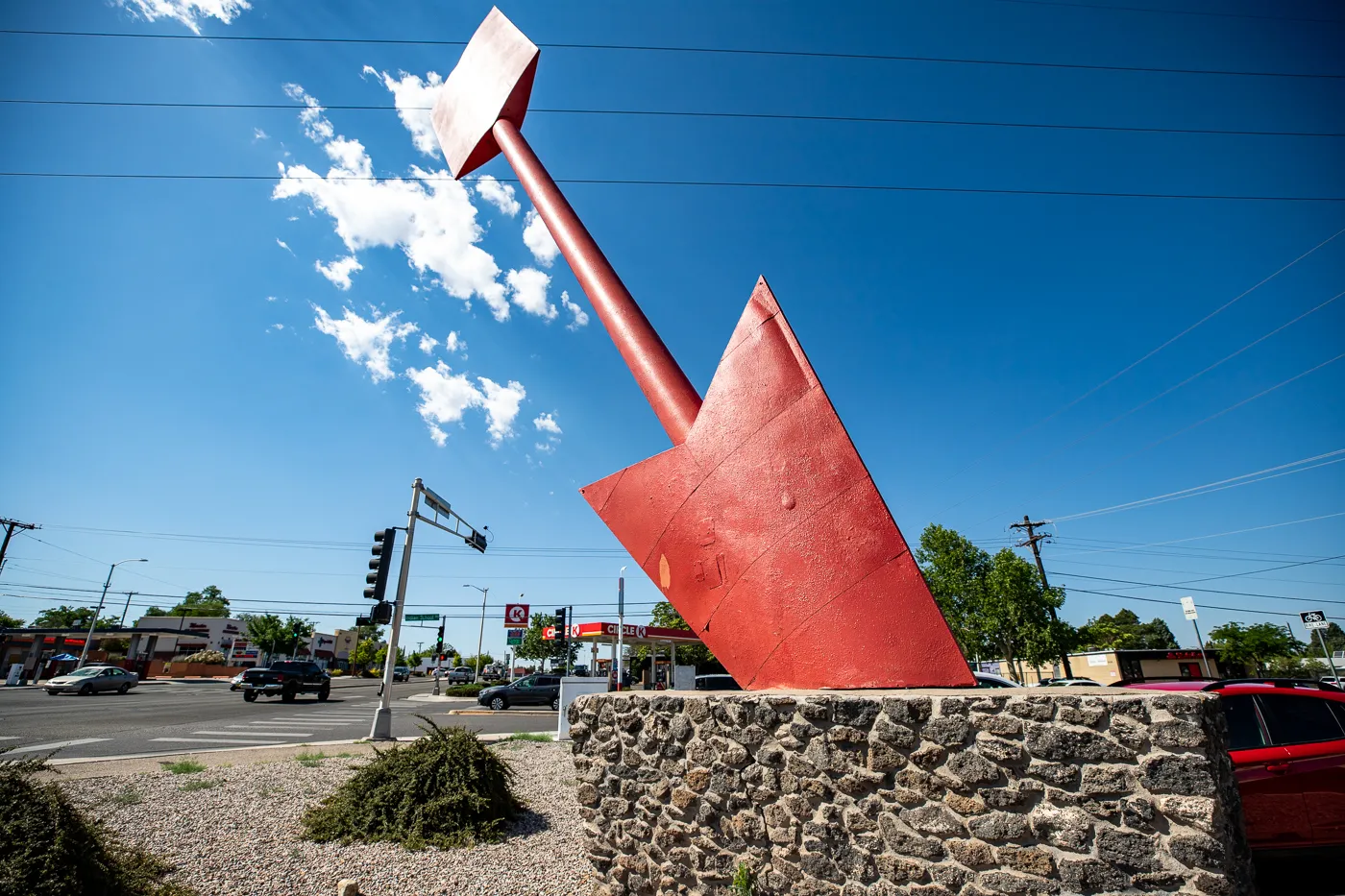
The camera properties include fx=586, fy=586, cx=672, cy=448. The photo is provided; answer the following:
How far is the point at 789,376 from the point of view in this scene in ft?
18.3

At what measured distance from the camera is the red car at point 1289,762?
4.59 m

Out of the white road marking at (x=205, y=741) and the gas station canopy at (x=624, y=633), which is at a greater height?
the gas station canopy at (x=624, y=633)

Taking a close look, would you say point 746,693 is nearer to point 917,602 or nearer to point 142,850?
point 917,602

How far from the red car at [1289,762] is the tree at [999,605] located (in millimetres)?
25291

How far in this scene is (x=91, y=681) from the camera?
27.1 meters

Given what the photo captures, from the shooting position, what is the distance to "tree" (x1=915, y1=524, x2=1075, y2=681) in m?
28.9

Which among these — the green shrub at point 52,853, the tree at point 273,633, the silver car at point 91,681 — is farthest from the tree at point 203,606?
the green shrub at point 52,853

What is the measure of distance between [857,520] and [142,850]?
6894 mm

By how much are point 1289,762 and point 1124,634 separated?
71766 mm

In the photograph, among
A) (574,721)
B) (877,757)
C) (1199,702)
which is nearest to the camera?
(1199,702)

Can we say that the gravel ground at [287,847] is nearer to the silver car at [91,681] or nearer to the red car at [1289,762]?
the red car at [1289,762]

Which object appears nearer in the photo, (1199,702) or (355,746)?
(1199,702)

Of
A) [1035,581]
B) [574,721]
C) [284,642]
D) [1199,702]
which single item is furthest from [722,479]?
[284,642]

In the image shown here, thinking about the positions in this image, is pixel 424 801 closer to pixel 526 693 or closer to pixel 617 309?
pixel 617 309
